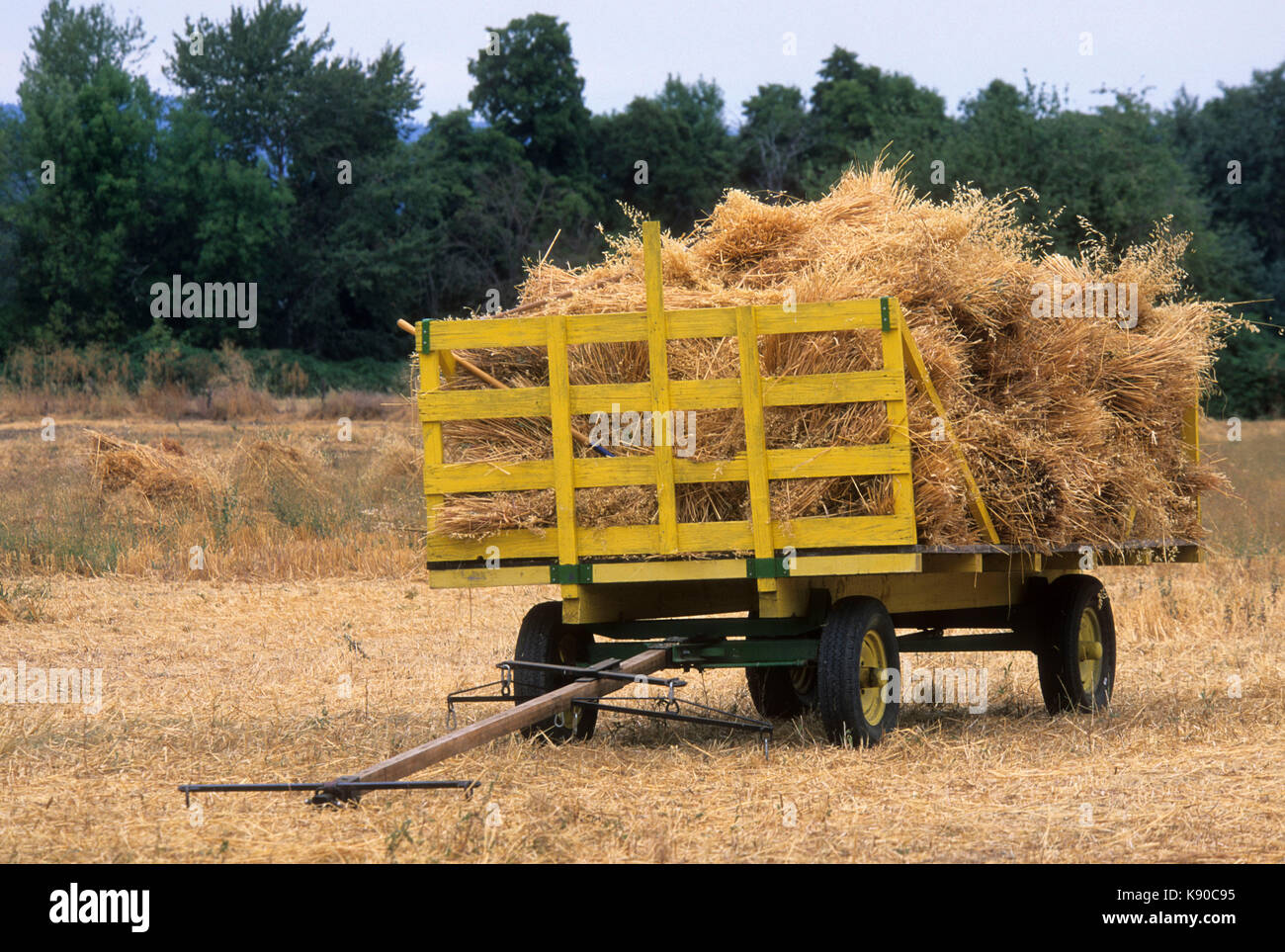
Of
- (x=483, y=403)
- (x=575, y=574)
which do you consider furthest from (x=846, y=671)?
(x=483, y=403)

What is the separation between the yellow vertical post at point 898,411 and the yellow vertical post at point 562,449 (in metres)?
1.42

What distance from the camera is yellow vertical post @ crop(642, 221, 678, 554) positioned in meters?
6.38

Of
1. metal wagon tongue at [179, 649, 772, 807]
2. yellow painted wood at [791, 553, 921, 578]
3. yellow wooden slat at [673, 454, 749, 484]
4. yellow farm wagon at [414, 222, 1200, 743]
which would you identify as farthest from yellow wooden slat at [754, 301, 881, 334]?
metal wagon tongue at [179, 649, 772, 807]

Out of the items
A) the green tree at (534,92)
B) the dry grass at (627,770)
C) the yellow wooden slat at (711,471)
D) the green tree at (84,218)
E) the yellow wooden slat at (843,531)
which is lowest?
the dry grass at (627,770)

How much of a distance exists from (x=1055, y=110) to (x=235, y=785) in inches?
1407

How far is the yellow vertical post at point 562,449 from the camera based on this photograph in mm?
6492

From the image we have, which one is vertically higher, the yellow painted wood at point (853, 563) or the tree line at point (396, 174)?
the tree line at point (396, 174)

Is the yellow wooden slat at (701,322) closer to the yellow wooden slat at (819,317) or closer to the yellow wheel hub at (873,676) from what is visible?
the yellow wooden slat at (819,317)

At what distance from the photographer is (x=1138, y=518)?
791cm

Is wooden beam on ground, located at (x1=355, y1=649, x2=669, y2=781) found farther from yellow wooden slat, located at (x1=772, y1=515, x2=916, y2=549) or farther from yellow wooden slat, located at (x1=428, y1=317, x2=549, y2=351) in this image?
yellow wooden slat, located at (x1=428, y1=317, x2=549, y2=351)

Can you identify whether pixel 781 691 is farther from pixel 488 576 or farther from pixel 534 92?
pixel 534 92

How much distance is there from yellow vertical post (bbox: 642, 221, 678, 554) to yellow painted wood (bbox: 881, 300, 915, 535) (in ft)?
3.15

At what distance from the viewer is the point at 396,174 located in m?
43.8

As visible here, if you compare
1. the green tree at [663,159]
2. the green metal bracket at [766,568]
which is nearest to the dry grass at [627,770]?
the green metal bracket at [766,568]
